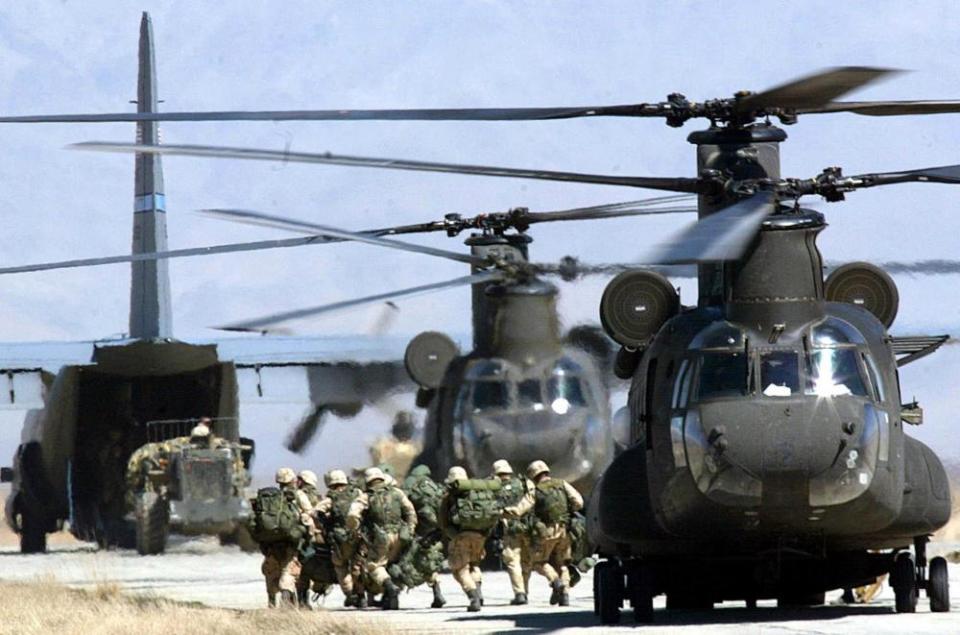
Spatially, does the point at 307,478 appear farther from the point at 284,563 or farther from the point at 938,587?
the point at 938,587

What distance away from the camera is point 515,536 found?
22.5m

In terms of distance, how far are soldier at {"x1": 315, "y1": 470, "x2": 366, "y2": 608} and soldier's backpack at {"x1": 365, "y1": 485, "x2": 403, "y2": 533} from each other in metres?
0.27

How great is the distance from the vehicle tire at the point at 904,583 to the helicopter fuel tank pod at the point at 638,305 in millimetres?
2759

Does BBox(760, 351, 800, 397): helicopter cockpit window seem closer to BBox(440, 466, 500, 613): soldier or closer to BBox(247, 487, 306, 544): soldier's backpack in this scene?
BBox(440, 466, 500, 613): soldier

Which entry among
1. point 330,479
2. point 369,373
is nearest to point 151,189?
point 369,373

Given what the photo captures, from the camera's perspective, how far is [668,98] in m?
15.9

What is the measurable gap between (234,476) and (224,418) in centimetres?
217

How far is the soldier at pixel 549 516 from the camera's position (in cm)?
2225

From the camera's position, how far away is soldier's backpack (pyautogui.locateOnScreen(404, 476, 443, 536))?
23.9 meters

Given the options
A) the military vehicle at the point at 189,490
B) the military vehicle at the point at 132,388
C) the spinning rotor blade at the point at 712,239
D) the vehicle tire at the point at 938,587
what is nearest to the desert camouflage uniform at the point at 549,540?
the vehicle tire at the point at 938,587

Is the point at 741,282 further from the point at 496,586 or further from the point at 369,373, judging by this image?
the point at 369,373

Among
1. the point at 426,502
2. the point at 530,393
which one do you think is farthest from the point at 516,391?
the point at 426,502

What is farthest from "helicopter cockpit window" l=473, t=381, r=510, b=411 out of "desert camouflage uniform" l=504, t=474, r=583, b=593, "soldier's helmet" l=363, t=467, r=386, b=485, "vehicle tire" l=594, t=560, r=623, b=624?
"vehicle tire" l=594, t=560, r=623, b=624

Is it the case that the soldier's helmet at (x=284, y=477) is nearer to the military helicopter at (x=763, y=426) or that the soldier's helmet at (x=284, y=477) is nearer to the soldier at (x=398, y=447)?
the military helicopter at (x=763, y=426)
